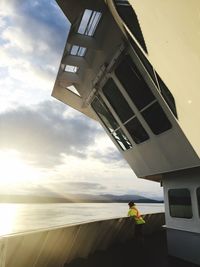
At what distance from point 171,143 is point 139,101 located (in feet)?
6.18

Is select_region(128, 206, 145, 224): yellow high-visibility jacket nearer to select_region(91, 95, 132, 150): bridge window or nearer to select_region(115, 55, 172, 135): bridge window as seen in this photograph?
select_region(91, 95, 132, 150): bridge window

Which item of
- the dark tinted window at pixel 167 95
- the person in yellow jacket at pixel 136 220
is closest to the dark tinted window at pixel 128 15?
the dark tinted window at pixel 167 95

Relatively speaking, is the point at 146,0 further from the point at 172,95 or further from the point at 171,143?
the point at 171,143

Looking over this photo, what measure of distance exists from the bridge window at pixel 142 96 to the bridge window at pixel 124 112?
568mm

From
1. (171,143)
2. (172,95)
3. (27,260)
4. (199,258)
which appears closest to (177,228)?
(199,258)

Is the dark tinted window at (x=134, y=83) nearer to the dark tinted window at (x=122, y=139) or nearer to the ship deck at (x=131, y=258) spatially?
the dark tinted window at (x=122, y=139)

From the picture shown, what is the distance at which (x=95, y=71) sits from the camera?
11.9m

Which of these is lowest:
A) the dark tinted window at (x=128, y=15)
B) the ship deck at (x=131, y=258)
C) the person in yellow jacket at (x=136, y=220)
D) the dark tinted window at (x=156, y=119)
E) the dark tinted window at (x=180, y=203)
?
the ship deck at (x=131, y=258)

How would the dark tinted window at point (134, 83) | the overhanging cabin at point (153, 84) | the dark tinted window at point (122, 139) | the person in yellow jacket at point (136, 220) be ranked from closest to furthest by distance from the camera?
1. the overhanging cabin at point (153, 84)
2. the dark tinted window at point (134, 83)
3. the person in yellow jacket at point (136, 220)
4. the dark tinted window at point (122, 139)

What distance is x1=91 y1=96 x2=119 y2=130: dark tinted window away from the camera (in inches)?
482

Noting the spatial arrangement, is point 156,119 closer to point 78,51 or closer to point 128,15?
point 128,15

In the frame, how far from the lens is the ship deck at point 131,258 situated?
8.81 metres

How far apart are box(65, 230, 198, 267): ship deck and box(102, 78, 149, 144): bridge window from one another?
4.17 metres

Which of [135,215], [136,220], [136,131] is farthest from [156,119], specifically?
[136,220]
